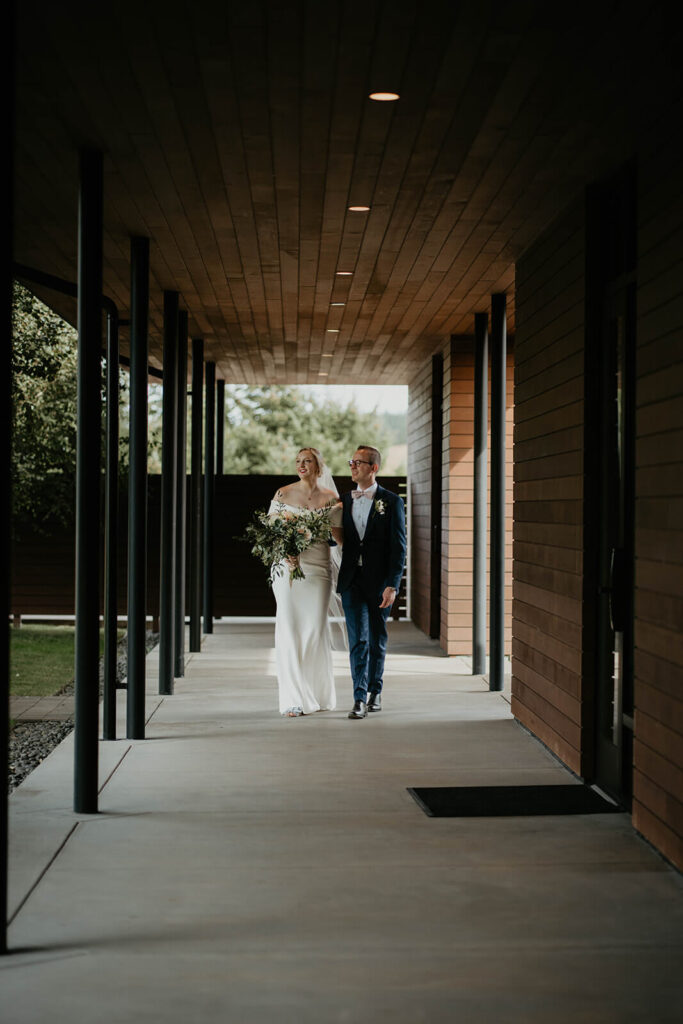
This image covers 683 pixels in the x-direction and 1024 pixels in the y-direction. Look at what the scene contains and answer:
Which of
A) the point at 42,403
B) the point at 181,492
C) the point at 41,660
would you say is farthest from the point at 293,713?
the point at 42,403

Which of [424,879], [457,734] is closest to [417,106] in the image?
[424,879]

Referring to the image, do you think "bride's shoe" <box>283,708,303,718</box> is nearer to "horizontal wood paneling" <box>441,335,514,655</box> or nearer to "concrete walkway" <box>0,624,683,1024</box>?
"concrete walkway" <box>0,624,683,1024</box>

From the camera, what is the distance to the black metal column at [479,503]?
32.1 feet

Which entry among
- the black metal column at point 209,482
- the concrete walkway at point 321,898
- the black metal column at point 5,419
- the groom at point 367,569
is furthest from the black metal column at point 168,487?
the black metal column at point 5,419

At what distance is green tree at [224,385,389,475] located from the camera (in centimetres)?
4453

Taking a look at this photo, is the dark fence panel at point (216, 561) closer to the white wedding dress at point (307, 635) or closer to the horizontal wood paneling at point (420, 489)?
the horizontal wood paneling at point (420, 489)

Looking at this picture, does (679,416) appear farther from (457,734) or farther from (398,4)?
(457,734)

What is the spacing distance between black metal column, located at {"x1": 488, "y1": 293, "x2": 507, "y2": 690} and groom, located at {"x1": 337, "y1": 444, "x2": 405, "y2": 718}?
4.51ft

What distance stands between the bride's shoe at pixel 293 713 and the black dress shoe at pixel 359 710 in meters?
0.33

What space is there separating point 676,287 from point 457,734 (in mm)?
3546

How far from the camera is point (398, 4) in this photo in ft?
12.1

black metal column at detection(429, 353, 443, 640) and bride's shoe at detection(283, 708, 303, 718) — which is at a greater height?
black metal column at detection(429, 353, 443, 640)

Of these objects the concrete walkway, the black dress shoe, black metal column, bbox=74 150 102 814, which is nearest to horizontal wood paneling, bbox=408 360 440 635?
the black dress shoe

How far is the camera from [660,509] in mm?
4488
